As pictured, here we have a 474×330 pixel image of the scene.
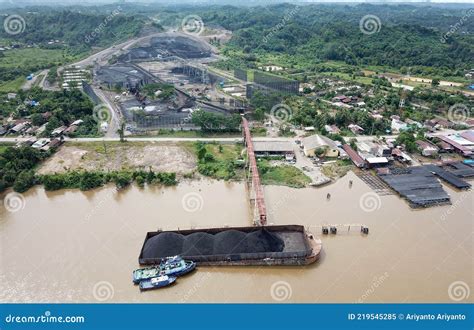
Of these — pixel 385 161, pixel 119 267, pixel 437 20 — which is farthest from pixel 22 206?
pixel 437 20

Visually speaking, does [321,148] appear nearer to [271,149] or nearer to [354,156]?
[354,156]

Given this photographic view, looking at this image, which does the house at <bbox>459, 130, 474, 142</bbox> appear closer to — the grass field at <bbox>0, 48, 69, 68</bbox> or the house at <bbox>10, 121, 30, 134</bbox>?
the house at <bbox>10, 121, 30, 134</bbox>

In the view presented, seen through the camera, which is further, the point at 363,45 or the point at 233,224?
the point at 363,45

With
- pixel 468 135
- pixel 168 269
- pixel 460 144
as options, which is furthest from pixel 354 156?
pixel 168 269

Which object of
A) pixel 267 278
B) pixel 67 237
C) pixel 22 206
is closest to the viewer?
pixel 267 278

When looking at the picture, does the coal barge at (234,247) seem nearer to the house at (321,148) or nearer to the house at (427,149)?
the house at (321,148)

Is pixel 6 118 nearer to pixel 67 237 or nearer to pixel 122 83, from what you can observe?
pixel 122 83

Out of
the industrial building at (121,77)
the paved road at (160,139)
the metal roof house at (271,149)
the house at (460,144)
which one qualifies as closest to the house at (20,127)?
the paved road at (160,139)
